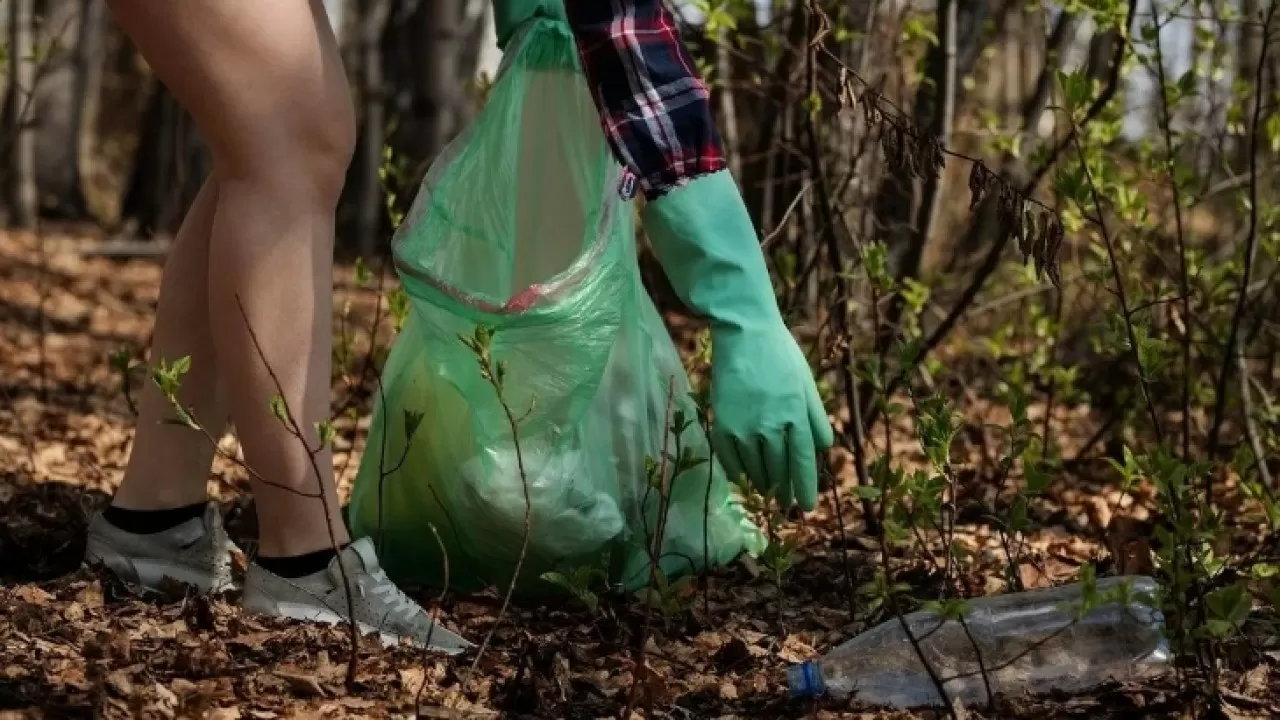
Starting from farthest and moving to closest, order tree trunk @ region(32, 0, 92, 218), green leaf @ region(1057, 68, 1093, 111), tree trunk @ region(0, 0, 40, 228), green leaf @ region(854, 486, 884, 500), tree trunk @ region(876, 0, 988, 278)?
tree trunk @ region(32, 0, 92, 218)
tree trunk @ region(0, 0, 40, 228)
tree trunk @ region(876, 0, 988, 278)
green leaf @ region(1057, 68, 1093, 111)
green leaf @ region(854, 486, 884, 500)

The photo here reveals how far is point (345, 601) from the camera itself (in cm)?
213

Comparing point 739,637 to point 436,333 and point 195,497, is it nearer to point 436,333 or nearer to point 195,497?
point 436,333

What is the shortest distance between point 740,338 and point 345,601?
64 cm

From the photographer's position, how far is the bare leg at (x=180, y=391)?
2.30m

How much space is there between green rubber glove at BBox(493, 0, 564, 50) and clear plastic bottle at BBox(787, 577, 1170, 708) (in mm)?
1064

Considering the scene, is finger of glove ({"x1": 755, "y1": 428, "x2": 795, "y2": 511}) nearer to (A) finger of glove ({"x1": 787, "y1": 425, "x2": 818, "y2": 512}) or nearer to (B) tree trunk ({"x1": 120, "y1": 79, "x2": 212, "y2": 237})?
(A) finger of glove ({"x1": 787, "y1": 425, "x2": 818, "y2": 512})

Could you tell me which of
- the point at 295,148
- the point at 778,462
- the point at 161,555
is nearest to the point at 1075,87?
the point at 778,462

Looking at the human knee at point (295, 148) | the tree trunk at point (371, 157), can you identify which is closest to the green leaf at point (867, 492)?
the human knee at point (295, 148)

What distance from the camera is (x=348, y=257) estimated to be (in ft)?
27.1

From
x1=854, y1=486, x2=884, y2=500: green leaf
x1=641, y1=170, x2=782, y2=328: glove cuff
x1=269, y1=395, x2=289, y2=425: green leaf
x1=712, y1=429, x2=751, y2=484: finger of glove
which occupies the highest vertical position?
x1=641, y1=170, x2=782, y2=328: glove cuff

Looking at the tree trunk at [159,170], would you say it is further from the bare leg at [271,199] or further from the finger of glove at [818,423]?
the finger of glove at [818,423]

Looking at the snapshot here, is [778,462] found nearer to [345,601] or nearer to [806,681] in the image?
[806,681]

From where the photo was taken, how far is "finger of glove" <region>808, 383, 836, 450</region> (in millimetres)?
2148

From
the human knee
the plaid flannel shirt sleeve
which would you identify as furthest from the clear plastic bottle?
the human knee
